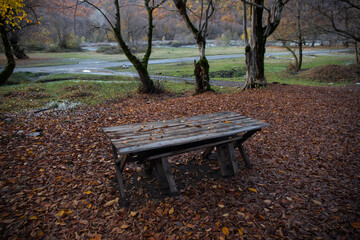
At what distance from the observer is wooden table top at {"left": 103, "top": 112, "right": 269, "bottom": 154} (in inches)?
116

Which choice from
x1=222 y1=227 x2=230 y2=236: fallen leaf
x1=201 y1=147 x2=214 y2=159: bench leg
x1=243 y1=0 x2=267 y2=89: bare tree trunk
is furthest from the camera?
x1=243 y1=0 x2=267 y2=89: bare tree trunk

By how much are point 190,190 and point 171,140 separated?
3.05 ft

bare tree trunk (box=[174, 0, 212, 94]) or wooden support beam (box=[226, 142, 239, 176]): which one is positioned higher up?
bare tree trunk (box=[174, 0, 212, 94])

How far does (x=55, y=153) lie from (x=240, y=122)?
359cm

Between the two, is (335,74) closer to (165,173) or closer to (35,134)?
(165,173)

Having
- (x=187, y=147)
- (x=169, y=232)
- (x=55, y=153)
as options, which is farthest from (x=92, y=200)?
(x=55, y=153)

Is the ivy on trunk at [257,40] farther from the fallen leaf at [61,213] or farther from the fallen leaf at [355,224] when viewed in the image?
the fallen leaf at [61,213]

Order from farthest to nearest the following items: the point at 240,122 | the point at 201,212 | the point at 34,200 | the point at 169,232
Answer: the point at 240,122, the point at 34,200, the point at 201,212, the point at 169,232

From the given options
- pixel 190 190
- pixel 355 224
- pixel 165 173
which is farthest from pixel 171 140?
pixel 355 224

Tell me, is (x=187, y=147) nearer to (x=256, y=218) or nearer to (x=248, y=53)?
(x=256, y=218)

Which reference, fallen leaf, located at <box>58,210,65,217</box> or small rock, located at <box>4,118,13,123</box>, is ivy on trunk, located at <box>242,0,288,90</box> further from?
fallen leaf, located at <box>58,210,65,217</box>

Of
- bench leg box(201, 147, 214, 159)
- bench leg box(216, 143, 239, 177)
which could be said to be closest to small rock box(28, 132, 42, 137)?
bench leg box(201, 147, 214, 159)

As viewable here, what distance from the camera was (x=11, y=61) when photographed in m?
12.5

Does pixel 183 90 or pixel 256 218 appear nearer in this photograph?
pixel 256 218
